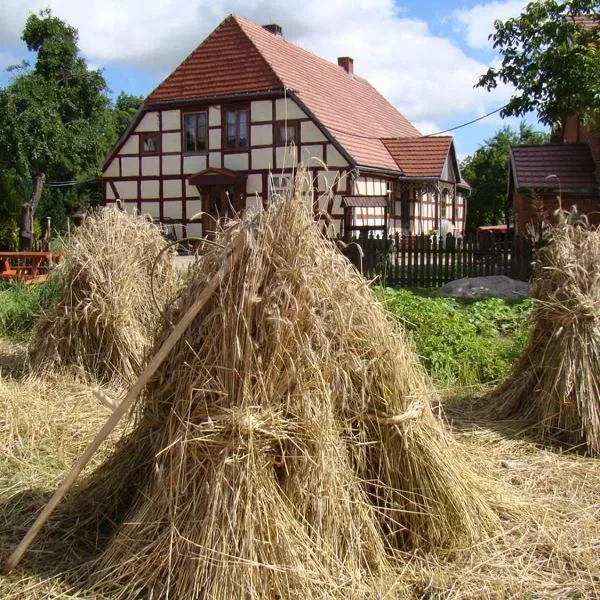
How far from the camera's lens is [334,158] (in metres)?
22.8

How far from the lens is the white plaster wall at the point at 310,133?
22.9 metres

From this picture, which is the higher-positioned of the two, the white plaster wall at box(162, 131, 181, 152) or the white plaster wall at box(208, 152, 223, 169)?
the white plaster wall at box(162, 131, 181, 152)

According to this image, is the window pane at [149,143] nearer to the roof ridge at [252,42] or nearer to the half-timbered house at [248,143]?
the half-timbered house at [248,143]

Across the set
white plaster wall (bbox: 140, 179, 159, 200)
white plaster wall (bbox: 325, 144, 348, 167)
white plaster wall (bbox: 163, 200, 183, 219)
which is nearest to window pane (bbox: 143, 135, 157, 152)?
white plaster wall (bbox: 140, 179, 159, 200)

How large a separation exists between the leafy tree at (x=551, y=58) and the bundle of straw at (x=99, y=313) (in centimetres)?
1105

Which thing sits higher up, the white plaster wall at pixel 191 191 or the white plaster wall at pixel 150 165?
the white plaster wall at pixel 150 165

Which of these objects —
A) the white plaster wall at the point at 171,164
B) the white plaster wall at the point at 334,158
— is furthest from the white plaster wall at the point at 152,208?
the white plaster wall at the point at 334,158

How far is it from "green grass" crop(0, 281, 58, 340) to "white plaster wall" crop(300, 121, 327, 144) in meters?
14.8

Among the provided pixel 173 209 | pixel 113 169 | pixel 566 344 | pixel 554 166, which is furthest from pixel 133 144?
pixel 566 344

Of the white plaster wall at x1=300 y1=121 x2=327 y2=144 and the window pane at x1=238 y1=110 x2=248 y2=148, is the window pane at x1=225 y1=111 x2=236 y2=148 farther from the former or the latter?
the white plaster wall at x1=300 y1=121 x2=327 y2=144

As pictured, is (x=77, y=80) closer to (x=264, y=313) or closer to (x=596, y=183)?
(x=596, y=183)

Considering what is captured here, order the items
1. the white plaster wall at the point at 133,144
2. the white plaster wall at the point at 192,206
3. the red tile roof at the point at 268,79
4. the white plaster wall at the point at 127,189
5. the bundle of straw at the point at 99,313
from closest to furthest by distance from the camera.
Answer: the bundle of straw at the point at 99,313
the red tile roof at the point at 268,79
the white plaster wall at the point at 192,206
the white plaster wall at the point at 133,144
the white plaster wall at the point at 127,189

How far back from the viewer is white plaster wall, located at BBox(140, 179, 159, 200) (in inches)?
1013

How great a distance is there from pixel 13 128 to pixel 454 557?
23.2 metres
